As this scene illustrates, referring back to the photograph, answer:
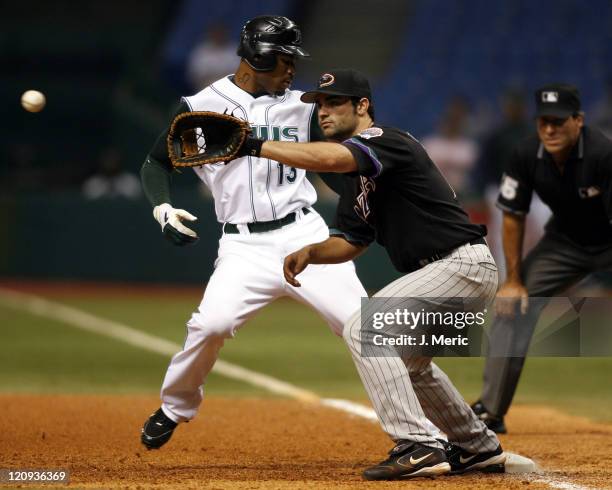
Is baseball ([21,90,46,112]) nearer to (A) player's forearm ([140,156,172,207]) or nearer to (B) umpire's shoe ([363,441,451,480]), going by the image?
(A) player's forearm ([140,156,172,207])

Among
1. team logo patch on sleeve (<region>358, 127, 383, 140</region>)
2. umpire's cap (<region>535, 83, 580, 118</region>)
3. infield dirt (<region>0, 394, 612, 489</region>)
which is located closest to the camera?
team logo patch on sleeve (<region>358, 127, 383, 140</region>)

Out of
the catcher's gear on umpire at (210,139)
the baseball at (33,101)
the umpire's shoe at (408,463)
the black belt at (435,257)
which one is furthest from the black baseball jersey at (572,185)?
the baseball at (33,101)

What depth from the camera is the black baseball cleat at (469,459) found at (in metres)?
5.60

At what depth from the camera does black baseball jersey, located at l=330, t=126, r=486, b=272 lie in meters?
5.27

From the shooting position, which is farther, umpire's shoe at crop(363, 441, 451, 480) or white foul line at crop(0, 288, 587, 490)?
white foul line at crop(0, 288, 587, 490)

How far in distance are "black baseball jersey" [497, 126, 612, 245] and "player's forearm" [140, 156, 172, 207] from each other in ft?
7.08

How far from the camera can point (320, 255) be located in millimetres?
5625

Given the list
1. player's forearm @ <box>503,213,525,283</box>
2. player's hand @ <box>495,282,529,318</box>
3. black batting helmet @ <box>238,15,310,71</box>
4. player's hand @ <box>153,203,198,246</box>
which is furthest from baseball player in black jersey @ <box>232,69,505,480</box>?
player's forearm @ <box>503,213,525,283</box>

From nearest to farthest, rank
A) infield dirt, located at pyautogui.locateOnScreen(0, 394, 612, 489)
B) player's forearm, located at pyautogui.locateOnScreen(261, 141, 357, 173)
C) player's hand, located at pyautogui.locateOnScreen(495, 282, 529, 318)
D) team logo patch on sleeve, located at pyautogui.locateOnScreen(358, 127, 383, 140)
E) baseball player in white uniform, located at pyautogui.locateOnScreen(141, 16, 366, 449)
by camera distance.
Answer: player's forearm, located at pyautogui.locateOnScreen(261, 141, 357, 173), team logo patch on sleeve, located at pyautogui.locateOnScreen(358, 127, 383, 140), infield dirt, located at pyautogui.locateOnScreen(0, 394, 612, 489), baseball player in white uniform, located at pyautogui.locateOnScreen(141, 16, 366, 449), player's hand, located at pyautogui.locateOnScreen(495, 282, 529, 318)

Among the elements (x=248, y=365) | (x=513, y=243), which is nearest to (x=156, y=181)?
(x=513, y=243)

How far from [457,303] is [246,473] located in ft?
4.17

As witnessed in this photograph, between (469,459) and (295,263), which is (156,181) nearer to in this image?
(295,263)

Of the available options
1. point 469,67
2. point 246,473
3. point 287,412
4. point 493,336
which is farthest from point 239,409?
point 469,67

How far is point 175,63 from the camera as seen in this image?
21078 millimetres
